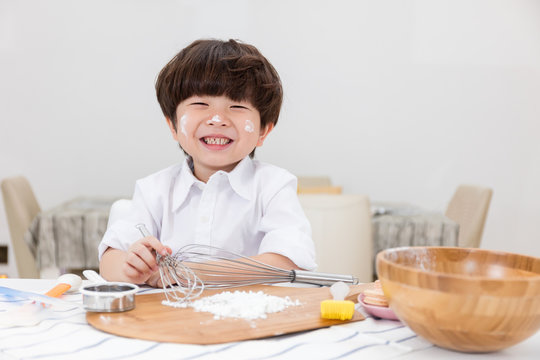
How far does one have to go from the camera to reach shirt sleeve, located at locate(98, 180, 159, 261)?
1.04 m

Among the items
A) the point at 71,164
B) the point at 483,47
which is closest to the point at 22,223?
the point at 71,164

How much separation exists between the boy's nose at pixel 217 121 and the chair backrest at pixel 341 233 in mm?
400

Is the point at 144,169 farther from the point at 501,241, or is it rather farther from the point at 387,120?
the point at 501,241

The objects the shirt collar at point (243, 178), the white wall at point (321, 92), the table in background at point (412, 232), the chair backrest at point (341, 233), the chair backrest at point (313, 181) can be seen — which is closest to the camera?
the shirt collar at point (243, 178)

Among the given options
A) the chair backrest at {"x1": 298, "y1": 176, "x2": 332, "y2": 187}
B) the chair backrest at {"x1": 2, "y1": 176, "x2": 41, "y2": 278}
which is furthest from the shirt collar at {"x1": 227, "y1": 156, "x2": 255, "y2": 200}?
the chair backrest at {"x1": 298, "y1": 176, "x2": 332, "y2": 187}

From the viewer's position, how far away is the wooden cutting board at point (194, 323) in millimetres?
601

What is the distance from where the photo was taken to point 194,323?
2.10 ft

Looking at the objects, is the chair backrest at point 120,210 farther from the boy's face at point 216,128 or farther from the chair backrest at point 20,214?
the chair backrest at point 20,214

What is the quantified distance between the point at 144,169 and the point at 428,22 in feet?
6.85

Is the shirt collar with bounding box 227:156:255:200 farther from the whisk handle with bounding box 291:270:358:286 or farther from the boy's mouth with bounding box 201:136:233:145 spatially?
the whisk handle with bounding box 291:270:358:286

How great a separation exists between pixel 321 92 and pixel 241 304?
3.17 metres

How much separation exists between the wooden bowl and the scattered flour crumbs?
0.54 ft

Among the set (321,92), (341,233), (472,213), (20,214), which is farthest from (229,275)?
(321,92)

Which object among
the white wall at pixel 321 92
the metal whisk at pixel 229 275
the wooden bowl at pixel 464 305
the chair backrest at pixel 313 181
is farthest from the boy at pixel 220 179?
the white wall at pixel 321 92
